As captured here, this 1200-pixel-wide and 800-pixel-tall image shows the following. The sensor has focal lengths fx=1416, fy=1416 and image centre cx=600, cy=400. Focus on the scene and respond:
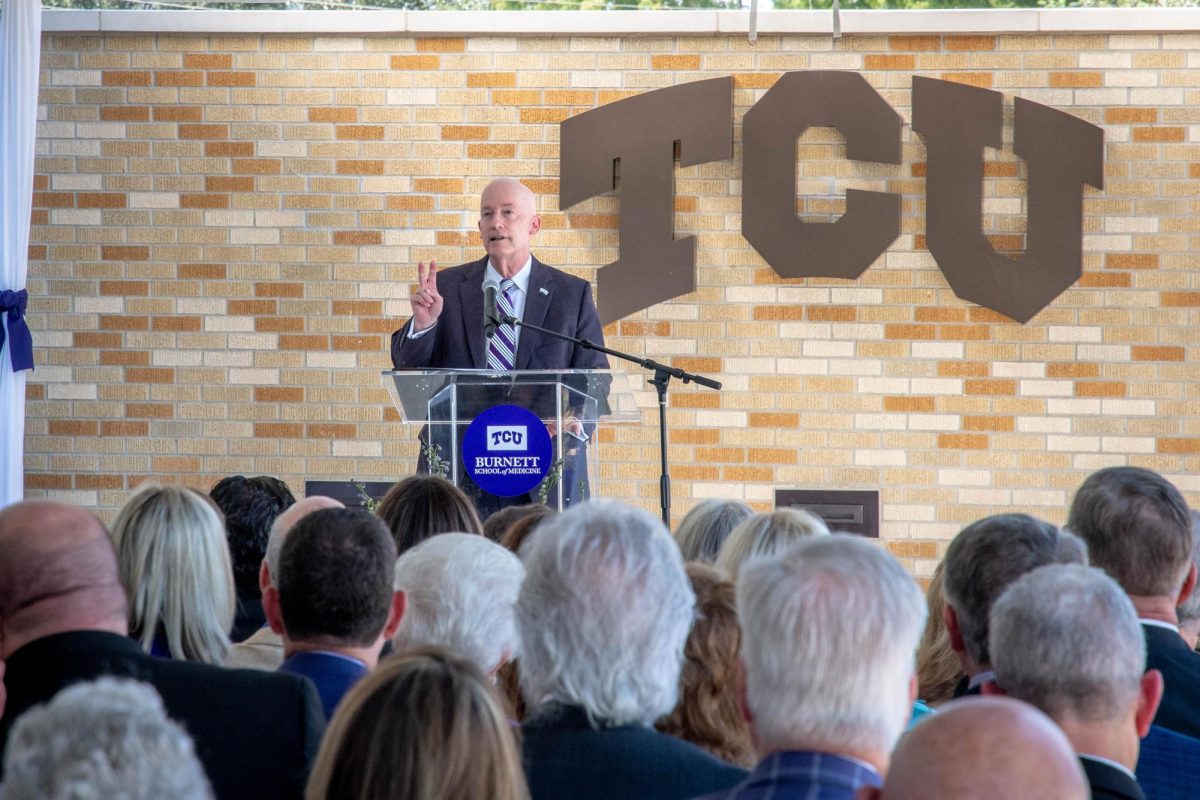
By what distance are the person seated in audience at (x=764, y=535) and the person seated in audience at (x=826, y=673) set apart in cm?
112

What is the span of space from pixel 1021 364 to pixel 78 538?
473cm

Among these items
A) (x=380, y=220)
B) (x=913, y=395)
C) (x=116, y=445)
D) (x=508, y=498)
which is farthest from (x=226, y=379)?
(x=913, y=395)

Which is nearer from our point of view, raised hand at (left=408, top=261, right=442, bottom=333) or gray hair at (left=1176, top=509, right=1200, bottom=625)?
gray hair at (left=1176, top=509, right=1200, bottom=625)

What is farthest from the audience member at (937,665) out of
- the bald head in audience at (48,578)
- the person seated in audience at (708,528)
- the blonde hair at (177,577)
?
the bald head in audience at (48,578)

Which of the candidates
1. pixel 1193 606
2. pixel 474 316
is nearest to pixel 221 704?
pixel 1193 606

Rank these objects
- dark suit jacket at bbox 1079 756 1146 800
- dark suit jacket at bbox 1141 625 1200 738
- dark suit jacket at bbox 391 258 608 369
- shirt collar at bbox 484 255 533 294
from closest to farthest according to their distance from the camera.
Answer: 1. dark suit jacket at bbox 1079 756 1146 800
2. dark suit jacket at bbox 1141 625 1200 738
3. dark suit jacket at bbox 391 258 608 369
4. shirt collar at bbox 484 255 533 294

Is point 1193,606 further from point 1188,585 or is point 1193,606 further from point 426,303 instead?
point 426,303

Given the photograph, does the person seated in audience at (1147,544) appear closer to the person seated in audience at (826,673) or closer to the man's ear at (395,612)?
the person seated in audience at (826,673)

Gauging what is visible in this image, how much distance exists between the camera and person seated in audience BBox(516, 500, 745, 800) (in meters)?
1.84

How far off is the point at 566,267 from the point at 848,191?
49.0 inches

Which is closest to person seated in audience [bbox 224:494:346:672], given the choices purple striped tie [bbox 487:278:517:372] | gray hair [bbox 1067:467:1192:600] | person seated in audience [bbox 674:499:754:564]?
person seated in audience [bbox 674:499:754:564]

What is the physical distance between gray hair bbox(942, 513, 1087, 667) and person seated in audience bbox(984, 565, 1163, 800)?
1.76ft

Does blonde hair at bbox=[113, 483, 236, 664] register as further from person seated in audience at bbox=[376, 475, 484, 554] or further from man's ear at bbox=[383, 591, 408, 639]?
man's ear at bbox=[383, 591, 408, 639]

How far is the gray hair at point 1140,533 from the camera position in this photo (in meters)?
2.71
